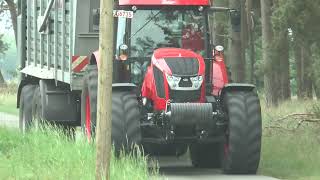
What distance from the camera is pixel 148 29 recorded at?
14266 millimetres

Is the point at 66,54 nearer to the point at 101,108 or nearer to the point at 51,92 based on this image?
the point at 51,92

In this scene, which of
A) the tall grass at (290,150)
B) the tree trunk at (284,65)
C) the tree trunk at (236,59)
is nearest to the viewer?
the tall grass at (290,150)

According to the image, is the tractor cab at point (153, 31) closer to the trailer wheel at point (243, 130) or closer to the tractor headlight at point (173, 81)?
the tractor headlight at point (173, 81)

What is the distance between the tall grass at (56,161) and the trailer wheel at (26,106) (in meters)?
4.78

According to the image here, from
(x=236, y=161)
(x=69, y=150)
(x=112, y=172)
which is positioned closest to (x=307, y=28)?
(x=236, y=161)

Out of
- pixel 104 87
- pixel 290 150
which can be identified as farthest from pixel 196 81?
pixel 104 87

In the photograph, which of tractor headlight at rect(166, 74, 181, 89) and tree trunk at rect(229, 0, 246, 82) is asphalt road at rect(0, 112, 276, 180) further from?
tree trunk at rect(229, 0, 246, 82)

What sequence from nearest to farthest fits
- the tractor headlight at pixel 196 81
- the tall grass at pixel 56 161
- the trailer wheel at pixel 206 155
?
1. the tall grass at pixel 56 161
2. the tractor headlight at pixel 196 81
3. the trailer wheel at pixel 206 155

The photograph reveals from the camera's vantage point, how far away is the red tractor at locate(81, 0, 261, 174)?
13.0 m

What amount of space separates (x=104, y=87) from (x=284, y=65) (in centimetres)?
2219

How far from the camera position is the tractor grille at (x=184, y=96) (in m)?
13.3

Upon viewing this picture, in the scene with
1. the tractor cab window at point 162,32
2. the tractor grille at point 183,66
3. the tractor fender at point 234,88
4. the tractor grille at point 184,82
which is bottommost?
the tractor fender at point 234,88

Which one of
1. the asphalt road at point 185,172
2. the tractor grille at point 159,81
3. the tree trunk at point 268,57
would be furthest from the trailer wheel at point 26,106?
the tree trunk at point 268,57

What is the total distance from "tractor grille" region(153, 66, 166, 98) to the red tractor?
16 mm
